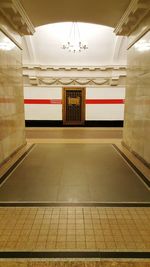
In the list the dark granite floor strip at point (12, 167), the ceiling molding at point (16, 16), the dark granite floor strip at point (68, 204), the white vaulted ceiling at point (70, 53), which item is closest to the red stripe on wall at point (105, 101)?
the white vaulted ceiling at point (70, 53)

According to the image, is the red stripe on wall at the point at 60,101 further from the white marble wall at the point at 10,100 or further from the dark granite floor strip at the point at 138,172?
the dark granite floor strip at the point at 138,172

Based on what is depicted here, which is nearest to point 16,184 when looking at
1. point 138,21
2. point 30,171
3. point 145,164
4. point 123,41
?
point 30,171

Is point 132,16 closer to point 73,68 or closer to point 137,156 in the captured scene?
point 137,156

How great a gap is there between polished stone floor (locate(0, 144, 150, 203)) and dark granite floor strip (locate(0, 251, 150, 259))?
96 centimetres

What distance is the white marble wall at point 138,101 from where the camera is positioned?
4.23 meters

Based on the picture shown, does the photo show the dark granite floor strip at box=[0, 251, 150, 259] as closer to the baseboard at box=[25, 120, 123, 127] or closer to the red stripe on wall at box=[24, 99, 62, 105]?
the baseboard at box=[25, 120, 123, 127]

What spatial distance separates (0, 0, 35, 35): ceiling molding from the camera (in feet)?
13.4

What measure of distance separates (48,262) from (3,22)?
445cm

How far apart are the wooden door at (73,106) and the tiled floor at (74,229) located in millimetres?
8209

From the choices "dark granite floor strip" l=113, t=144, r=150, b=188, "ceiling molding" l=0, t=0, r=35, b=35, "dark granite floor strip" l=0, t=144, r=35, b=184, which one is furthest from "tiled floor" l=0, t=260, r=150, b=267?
"ceiling molding" l=0, t=0, r=35, b=35

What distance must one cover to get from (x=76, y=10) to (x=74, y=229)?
15.0 feet

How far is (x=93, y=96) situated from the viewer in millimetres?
10469

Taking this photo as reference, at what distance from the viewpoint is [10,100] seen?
16.0 feet

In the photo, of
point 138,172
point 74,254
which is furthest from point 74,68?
point 74,254
